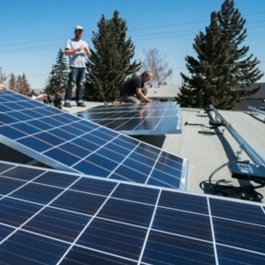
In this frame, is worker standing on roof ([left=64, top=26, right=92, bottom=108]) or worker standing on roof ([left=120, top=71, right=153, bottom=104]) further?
worker standing on roof ([left=120, top=71, right=153, bottom=104])

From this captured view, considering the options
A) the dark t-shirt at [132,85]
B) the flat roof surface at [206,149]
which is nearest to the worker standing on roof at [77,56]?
the dark t-shirt at [132,85]

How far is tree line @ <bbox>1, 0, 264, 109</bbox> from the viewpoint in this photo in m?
46.2

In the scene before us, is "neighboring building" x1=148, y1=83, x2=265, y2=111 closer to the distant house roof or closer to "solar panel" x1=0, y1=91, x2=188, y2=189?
the distant house roof

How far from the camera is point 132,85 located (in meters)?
11.3

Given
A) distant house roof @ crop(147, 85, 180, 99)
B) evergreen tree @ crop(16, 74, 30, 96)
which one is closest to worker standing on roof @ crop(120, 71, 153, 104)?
distant house roof @ crop(147, 85, 180, 99)

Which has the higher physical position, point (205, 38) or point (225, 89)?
point (205, 38)

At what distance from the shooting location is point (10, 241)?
2.00 metres

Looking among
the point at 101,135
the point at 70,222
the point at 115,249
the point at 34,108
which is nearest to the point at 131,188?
the point at 70,222

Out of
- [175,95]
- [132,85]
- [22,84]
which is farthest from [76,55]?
[22,84]

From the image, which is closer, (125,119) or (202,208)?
(202,208)

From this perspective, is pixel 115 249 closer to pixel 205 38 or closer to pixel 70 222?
pixel 70 222

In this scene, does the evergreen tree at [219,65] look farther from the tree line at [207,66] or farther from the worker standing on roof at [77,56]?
the worker standing on roof at [77,56]

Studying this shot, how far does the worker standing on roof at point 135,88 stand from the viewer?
11.0 meters

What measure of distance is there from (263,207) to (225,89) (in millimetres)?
47476
